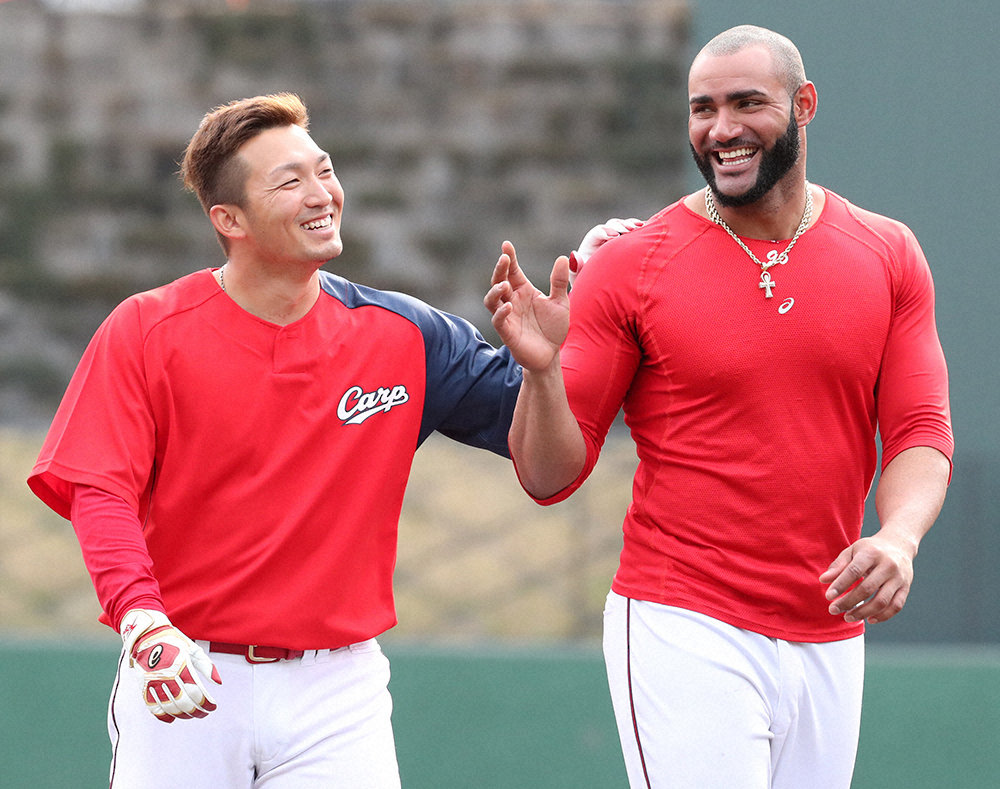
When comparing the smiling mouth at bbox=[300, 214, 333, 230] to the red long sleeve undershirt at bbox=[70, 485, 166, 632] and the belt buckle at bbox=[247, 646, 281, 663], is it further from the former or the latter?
the belt buckle at bbox=[247, 646, 281, 663]

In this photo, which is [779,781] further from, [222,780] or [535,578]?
[535,578]

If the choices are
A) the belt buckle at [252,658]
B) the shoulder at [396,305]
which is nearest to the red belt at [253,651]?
the belt buckle at [252,658]

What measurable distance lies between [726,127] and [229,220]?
3.46ft

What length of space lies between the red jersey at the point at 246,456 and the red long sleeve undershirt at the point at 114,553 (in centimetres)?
4

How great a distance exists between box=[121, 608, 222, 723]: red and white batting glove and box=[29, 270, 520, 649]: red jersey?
26cm

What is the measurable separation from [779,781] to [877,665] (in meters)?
2.13

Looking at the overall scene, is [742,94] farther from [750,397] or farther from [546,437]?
[546,437]

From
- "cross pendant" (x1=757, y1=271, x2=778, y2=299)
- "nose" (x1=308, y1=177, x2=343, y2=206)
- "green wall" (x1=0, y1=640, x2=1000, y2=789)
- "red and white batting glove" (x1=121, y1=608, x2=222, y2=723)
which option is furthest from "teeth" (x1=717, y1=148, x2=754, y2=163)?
"green wall" (x1=0, y1=640, x2=1000, y2=789)

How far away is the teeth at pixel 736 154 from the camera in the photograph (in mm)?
2920

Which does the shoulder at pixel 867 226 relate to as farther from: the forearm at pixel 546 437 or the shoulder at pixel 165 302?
the shoulder at pixel 165 302

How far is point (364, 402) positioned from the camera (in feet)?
9.85

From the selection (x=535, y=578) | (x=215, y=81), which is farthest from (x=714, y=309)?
(x=215, y=81)

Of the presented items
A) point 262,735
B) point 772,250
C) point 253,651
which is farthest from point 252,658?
point 772,250

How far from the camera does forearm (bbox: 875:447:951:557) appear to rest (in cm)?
277
